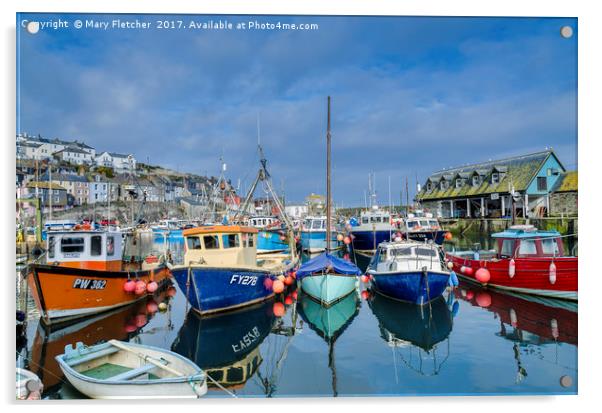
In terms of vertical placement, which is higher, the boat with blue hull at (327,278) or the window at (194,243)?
the window at (194,243)

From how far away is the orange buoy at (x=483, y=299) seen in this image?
13.4 meters

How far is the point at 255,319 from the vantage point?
12000 millimetres

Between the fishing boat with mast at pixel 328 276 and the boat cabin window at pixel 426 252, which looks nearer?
the fishing boat with mast at pixel 328 276

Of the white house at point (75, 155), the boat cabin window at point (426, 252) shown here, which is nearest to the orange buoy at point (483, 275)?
the boat cabin window at point (426, 252)

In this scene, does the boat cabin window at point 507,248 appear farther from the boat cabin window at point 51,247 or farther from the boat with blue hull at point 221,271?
the boat cabin window at point 51,247

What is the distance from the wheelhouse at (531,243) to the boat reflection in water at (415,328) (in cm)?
309

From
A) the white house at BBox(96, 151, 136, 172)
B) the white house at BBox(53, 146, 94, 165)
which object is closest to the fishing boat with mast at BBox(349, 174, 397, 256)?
the white house at BBox(53, 146, 94, 165)

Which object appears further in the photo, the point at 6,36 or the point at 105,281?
the point at 105,281

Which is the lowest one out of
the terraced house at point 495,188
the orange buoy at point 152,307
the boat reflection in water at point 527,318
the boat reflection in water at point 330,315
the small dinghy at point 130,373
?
the orange buoy at point 152,307

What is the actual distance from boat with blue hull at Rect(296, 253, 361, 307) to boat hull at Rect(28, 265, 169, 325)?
5653mm

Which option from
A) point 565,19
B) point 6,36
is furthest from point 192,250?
point 565,19

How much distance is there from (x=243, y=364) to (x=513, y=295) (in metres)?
10.1

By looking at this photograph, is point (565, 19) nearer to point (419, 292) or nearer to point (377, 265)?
point (419, 292)

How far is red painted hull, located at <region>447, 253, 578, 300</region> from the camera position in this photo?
12070 mm
